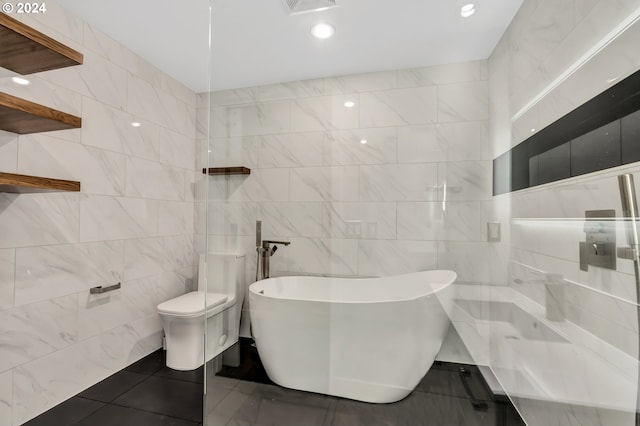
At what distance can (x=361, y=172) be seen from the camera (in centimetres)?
139

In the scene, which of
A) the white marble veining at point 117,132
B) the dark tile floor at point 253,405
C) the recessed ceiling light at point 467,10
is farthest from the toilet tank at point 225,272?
the recessed ceiling light at point 467,10

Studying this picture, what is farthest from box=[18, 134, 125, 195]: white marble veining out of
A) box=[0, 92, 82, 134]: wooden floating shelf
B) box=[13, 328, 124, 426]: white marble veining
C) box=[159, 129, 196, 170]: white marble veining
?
box=[13, 328, 124, 426]: white marble veining

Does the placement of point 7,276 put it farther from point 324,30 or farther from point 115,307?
point 324,30

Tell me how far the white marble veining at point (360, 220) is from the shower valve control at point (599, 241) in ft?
2.19

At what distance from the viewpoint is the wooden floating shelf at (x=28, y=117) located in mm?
1156

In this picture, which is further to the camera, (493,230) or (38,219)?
(38,219)

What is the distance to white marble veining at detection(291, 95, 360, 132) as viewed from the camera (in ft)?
4.59

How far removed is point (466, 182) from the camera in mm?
1254

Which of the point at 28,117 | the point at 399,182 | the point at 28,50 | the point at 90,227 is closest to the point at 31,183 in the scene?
the point at 28,117

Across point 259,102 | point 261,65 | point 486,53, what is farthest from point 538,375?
point 261,65

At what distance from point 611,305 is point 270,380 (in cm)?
142

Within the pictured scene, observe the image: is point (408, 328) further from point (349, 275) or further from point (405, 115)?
point (405, 115)

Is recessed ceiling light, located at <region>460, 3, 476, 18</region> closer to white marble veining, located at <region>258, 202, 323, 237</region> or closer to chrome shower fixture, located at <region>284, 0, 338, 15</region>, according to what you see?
chrome shower fixture, located at <region>284, 0, 338, 15</region>

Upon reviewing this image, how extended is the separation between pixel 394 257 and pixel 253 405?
3.45ft
